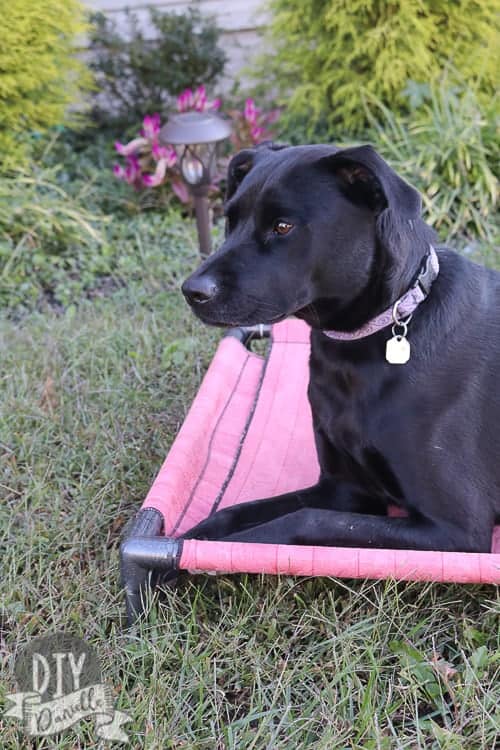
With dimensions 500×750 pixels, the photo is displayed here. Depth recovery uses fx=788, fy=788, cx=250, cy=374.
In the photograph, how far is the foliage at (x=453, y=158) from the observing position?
13.5ft

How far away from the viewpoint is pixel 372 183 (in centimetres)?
167

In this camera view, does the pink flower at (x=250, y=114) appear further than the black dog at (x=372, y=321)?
Yes

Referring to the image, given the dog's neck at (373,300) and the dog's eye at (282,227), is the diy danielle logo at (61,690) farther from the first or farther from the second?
the dog's eye at (282,227)

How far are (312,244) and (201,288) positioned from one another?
0.86 feet

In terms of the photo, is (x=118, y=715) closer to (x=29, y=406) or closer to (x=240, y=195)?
(x=240, y=195)

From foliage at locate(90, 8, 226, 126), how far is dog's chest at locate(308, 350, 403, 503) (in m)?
3.72

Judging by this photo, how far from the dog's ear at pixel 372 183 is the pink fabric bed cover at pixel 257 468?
740 millimetres

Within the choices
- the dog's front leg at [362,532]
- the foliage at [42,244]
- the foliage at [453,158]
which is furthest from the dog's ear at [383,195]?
the foliage at [453,158]

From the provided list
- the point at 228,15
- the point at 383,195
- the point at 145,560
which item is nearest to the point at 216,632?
the point at 145,560

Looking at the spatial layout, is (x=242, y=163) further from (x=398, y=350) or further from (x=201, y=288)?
(x=398, y=350)

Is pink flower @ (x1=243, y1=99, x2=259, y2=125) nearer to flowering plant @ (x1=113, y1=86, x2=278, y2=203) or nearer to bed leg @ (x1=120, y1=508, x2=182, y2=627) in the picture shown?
flowering plant @ (x1=113, y1=86, x2=278, y2=203)

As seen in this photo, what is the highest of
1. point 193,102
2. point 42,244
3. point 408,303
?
point 408,303

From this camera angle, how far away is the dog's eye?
66.9 inches

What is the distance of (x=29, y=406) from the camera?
278 centimetres
